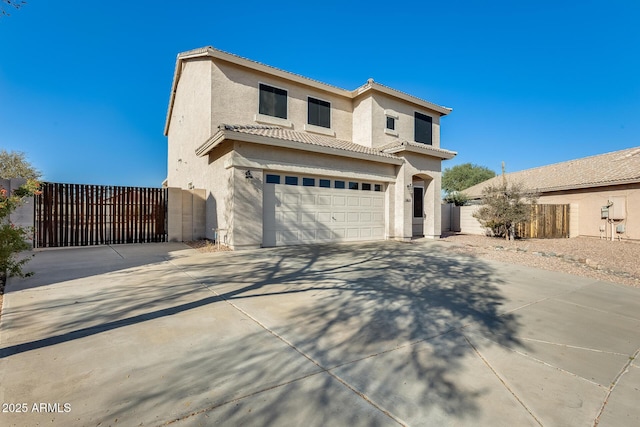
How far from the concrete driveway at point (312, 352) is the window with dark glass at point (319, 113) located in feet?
34.2

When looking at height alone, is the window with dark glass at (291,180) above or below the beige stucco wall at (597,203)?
above

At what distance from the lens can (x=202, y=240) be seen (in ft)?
39.8

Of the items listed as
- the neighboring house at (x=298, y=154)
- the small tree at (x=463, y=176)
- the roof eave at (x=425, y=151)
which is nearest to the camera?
the neighboring house at (x=298, y=154)

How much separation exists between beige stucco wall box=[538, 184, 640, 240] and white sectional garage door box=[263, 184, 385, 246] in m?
13.1

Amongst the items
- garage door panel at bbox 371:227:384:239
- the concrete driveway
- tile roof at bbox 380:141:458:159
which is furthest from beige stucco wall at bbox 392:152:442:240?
the concrete driveway

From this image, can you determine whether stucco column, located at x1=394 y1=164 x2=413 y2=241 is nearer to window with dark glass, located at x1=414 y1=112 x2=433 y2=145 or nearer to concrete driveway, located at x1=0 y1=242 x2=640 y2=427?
window with dark glass, located at x1=414 y1=112 x2=433 y2=145

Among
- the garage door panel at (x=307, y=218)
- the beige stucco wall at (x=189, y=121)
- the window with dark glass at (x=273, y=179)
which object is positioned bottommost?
the garage door panel at (x=307, y=218)

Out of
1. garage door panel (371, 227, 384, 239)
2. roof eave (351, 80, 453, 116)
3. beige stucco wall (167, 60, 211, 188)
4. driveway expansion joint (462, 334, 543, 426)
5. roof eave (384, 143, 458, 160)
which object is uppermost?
roof eave (351, 80, 453, 116)

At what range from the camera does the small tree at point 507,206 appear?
13531 mm

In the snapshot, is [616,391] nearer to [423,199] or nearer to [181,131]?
[423,199]

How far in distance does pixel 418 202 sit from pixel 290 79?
28.6 ft

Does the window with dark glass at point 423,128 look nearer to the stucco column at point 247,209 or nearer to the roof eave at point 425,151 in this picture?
the roof eave at point 425,151

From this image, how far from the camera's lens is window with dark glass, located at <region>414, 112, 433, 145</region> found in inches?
658

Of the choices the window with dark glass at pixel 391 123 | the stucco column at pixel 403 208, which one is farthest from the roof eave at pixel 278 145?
the window with dark glass at pixel 391 123
